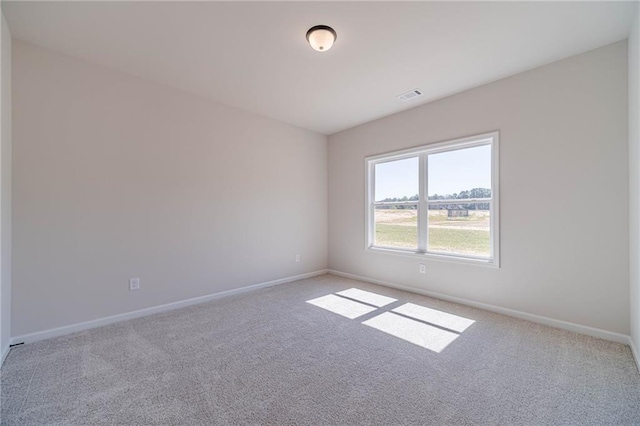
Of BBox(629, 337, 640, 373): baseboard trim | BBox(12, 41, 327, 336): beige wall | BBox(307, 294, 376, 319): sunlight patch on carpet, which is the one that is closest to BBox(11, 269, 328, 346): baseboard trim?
BBox(12, 41, 327, 336): beige wall

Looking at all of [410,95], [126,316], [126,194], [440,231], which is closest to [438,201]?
[440,231]

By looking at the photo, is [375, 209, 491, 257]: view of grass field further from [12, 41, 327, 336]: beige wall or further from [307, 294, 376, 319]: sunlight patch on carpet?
[12, 41, 327, 336]: beige wall

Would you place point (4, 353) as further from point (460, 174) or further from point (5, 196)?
point (460, 174)

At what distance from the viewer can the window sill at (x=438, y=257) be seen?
125 inches

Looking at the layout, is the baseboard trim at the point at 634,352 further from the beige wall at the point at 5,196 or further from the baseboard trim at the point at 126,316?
the beige wall at the point at 5,196

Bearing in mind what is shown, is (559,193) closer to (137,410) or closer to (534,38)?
(534,38)

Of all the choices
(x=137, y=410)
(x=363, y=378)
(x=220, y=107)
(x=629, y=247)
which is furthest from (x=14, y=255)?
(x=629, y=247)

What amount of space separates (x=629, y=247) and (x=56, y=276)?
5249 millimetres

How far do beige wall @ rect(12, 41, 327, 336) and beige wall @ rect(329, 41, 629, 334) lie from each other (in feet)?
9.08

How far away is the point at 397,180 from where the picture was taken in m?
4.22

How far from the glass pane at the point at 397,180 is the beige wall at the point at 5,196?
4265 millimetres

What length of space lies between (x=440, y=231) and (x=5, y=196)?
15.0ft

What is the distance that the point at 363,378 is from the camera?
6.16 ft

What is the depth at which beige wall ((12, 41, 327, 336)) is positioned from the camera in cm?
243
